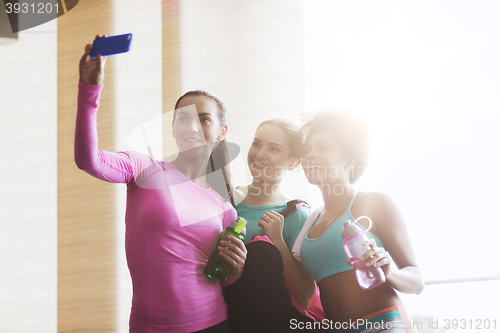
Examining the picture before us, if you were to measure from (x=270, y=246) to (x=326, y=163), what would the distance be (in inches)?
10.4

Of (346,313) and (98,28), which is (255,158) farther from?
(98,28)

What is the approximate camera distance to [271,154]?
99cm

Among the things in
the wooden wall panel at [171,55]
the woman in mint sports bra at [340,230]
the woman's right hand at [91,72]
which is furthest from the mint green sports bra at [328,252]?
the wooden wall panel at [171,55]

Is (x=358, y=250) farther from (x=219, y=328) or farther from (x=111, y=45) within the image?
(x=111, y=45)

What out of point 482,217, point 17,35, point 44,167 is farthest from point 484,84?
point 17,35

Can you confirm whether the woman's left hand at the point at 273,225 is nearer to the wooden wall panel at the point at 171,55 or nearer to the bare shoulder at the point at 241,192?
the bare shoulder at the point at 241,192

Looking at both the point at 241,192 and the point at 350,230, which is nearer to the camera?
the point at 350,230

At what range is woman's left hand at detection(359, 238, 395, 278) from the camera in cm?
77

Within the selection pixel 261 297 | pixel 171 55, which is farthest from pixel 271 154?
pixel 171 55

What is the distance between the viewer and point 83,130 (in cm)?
67

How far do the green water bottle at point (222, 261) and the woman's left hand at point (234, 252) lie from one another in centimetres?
1

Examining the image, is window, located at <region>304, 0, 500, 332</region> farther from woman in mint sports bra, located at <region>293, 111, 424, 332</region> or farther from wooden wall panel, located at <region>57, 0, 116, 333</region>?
wooden wall panel, located at <region>57, 0, 116, 333</region>

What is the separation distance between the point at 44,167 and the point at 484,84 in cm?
162

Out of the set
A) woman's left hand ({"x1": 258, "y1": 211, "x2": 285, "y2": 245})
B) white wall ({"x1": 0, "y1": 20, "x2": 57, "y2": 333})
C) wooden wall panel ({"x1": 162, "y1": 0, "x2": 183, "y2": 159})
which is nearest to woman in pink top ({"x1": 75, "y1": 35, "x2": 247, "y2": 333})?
woman's left hand ({"x1": 258, "y1": 211, "x2": 285, "y2": 245})
